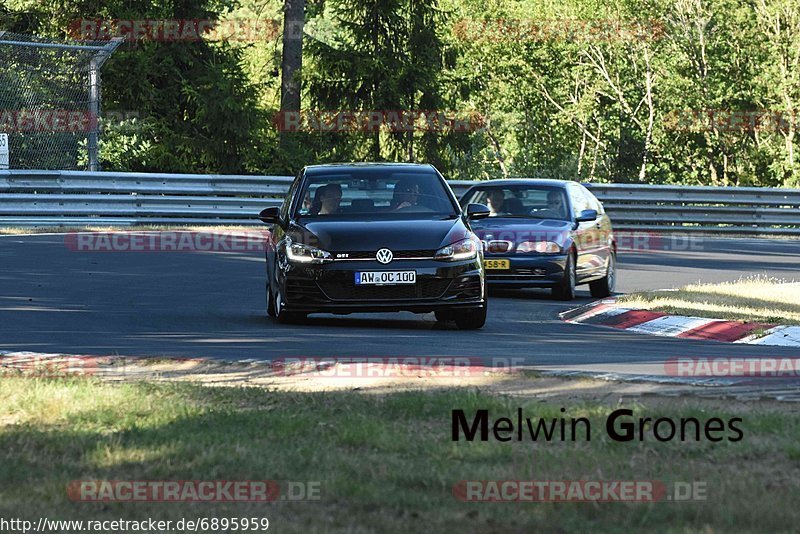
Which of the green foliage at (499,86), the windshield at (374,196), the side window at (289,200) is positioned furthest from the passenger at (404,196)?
the green foliage at (499,86)

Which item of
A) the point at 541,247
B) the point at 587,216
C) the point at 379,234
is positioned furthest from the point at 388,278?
the point at 587,216

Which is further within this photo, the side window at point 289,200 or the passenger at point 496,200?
the passenger at point 496,200

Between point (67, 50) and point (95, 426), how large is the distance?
69.6 feet

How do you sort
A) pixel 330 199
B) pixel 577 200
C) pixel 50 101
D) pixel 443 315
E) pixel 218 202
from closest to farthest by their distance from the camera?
pixel 443 315 → pixel 330 199 → pixel 577 200 → pixel 50 101 → pixel 218 202

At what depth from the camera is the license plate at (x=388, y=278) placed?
12.9 metres

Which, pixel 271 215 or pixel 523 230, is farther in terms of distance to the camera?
pixel 523 230

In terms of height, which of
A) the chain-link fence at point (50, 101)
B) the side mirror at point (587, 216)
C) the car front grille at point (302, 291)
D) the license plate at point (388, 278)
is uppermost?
the chain-link fence at point (50, 101)

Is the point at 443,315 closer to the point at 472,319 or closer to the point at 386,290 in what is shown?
the point at 472,319

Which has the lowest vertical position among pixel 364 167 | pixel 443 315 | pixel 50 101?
pixel 443 315

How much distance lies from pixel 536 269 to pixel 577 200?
1.92 meters

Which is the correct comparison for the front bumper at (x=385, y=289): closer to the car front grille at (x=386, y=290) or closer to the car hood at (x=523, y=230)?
the car front grille at (x=386, y=290)

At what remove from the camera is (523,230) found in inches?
712

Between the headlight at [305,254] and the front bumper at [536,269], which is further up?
the headlight at [305,254]

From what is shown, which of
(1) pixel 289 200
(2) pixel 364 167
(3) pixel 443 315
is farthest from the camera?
(2) pixel 364 167
